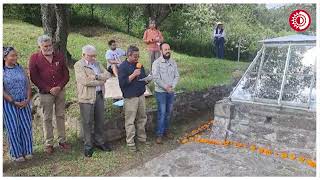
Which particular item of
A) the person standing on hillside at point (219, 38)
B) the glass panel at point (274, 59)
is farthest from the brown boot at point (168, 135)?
the person standing on hillside at point (219, 38)

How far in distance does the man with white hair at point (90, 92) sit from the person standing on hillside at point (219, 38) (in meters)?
8.89

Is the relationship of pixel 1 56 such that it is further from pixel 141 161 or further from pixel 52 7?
pixel 52 7

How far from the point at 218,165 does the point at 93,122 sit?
1949 millimetres

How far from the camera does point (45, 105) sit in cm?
585

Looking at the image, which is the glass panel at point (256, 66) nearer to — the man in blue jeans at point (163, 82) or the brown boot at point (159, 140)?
the man in blue jeans at point (163, 82)

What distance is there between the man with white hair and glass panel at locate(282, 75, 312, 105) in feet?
9.04

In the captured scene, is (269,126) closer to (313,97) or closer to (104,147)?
(313,97)

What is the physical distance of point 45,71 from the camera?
5.71 metres

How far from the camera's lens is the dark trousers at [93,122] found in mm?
5840

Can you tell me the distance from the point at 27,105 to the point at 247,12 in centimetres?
1736

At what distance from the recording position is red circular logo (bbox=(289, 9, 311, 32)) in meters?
6.38

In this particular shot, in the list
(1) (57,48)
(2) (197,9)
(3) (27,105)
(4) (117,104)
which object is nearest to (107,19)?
(2) (197,9)

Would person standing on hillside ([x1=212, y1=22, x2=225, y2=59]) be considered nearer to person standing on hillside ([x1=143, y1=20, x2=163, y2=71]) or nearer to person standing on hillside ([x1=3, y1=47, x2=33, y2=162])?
person standing on hillside ([x1=143, y1=20, x2=163, y2=71])

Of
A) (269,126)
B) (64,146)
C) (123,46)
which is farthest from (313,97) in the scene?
(123,46)
